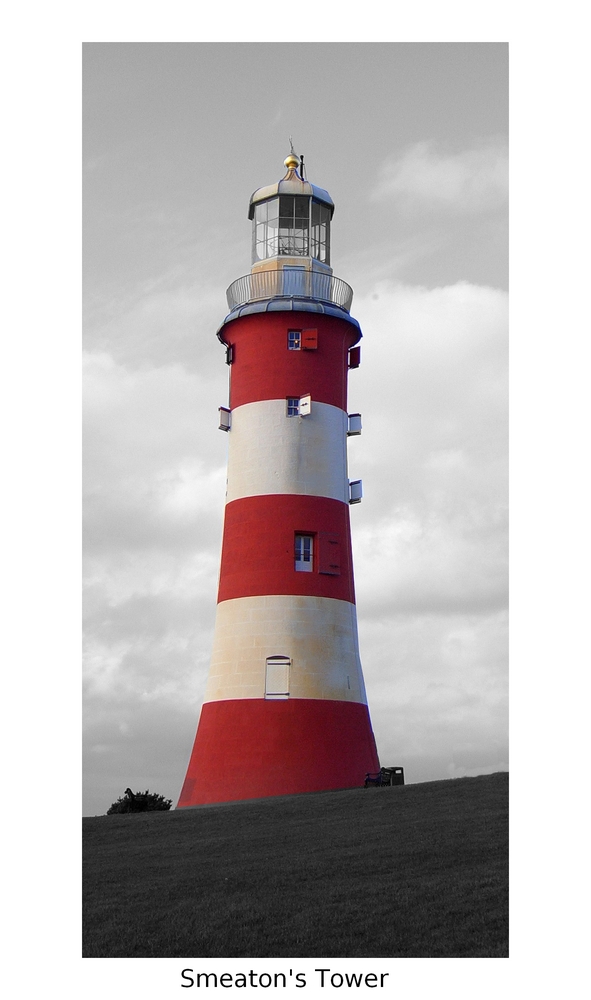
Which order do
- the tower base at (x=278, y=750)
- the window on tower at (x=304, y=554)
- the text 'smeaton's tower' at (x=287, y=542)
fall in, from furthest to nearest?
the window on tower at (x=304, y=554) → the text 'smeaton's tower' at (x=287, y=542) → the tower base at (x=278, y=750)

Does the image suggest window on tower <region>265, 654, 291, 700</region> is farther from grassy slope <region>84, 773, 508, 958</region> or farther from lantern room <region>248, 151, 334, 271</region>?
lantern room <region>248, 151, 334, 271</region>

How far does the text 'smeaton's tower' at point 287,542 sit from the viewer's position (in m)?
30.2

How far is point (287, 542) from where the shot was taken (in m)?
→ 31.4

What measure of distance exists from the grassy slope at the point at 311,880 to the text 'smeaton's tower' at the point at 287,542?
4.24m

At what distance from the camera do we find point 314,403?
32969 millimetres

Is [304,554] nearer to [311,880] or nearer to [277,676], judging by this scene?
[277,676]

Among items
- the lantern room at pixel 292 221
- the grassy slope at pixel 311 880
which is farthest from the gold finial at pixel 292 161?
the grassy slope at pixel 311 880

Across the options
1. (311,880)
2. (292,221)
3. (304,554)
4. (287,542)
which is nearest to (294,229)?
(292,221)

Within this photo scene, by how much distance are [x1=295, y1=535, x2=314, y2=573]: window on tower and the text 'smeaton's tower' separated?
0.14 feet

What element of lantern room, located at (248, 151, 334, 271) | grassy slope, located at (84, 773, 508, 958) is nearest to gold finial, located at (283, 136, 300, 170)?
lantern room, located at (248, 151, 334, 271)

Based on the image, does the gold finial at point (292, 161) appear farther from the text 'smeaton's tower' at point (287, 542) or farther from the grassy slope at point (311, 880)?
the grassy slope at point (311, 880)

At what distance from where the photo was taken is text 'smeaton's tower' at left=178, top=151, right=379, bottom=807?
99.0 feet

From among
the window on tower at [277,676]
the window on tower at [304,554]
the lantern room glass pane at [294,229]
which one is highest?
the lantern room glass pane at [294,229]

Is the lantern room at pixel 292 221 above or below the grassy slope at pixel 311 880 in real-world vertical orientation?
above
